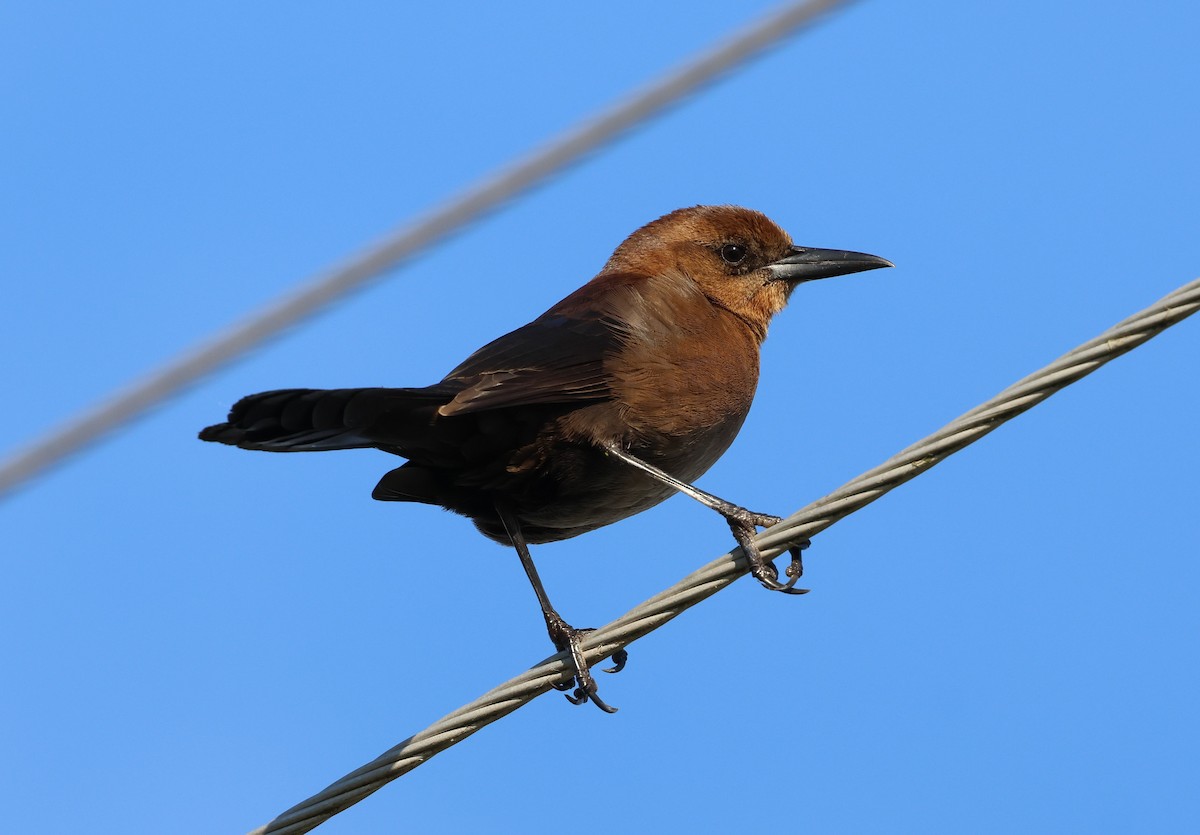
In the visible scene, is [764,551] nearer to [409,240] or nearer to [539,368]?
[539,368]

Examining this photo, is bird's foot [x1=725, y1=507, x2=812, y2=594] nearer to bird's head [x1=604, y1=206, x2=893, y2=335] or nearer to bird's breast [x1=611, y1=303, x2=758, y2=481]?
bird's breast [x1=611, y1=303, x2=758, y2=481]

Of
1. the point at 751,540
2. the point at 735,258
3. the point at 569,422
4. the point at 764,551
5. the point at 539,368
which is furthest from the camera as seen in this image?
the point at 735,258

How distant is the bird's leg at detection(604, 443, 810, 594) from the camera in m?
4.59

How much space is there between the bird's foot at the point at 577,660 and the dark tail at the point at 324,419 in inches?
37.3

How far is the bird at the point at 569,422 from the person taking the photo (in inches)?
203

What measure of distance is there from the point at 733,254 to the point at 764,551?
3225 mm

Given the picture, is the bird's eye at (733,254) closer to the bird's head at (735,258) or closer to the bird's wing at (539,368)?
the bird's head at (735,258)

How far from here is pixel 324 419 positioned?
502 centimetres

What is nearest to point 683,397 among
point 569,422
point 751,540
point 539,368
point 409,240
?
point 569,422

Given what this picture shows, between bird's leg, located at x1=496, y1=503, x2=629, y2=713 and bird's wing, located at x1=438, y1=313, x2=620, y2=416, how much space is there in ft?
2.48

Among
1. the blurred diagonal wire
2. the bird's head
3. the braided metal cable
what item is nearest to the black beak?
the bird's head

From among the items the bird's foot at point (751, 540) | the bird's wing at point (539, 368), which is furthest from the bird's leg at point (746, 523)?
the bird's wing at point (539, 368)

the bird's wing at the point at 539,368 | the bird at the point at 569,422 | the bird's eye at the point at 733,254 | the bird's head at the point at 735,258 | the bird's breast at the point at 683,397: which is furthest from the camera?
the bird's eye at the point at 733,254

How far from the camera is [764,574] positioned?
15.7 ft
